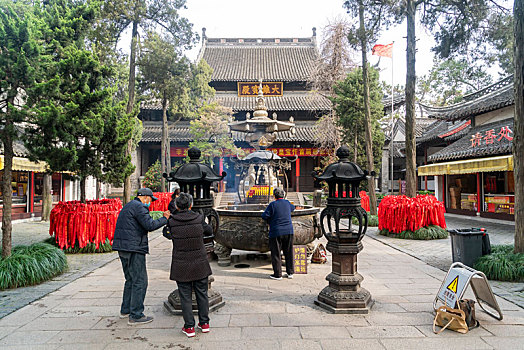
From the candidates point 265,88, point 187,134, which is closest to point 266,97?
point 265,88

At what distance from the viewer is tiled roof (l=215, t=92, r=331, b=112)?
94.1ft

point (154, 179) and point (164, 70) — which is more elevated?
point (164, 70)

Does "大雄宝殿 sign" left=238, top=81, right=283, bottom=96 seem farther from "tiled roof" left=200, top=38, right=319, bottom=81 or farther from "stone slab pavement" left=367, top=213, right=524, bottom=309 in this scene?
"stone slab pavement" left=367, top=213, right=524, bottom=309

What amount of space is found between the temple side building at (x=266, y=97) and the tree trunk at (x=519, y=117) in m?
18.4

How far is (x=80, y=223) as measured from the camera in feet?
26.7

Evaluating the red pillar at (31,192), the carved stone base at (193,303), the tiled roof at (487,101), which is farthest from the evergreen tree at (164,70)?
the tiled roof at (487,101)

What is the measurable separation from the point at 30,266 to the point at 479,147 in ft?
54.0

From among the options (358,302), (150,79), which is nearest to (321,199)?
(150,79)

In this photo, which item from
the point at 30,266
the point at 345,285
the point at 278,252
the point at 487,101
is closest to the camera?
the point at 345,285

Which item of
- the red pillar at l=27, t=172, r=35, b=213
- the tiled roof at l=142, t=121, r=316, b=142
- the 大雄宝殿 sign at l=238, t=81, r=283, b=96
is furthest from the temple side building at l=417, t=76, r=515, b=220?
the red pillar at l=27, t=172, r=35, b=213

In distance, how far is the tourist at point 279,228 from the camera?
230 inches

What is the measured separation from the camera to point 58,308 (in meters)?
4.57

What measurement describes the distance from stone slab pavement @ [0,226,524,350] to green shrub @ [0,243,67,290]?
0.57 m

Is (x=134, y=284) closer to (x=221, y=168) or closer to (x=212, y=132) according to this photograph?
(x=212, y=132)
